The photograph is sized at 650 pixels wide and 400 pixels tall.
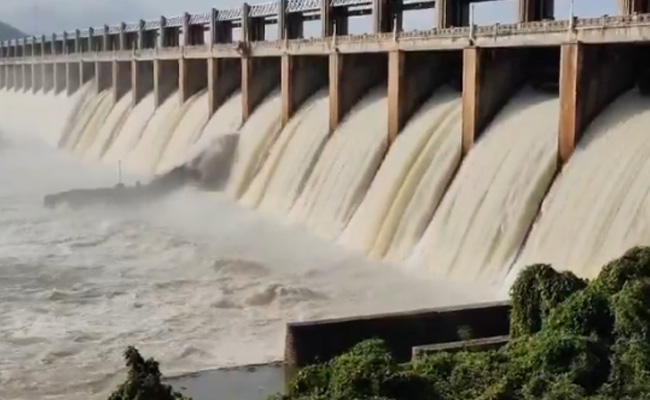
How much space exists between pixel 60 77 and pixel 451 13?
41.1 m

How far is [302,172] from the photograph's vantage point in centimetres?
2653

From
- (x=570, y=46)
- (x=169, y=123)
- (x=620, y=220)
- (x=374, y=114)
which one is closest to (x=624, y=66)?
(x=570, y=46)

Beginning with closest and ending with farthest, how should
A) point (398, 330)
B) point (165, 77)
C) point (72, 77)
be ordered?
point (398, 330) → point (165, 77) → point (72, 77)

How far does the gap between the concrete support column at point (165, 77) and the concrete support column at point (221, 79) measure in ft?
19.6

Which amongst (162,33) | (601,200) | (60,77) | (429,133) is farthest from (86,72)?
(601,200)

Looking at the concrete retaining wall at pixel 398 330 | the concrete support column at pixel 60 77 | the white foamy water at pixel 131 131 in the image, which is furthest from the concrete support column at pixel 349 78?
the concrete support column at pixel 60 77

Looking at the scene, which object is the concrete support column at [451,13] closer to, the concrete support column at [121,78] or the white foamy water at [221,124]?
the white foamy water at [221,124]

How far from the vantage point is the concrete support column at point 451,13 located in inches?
981

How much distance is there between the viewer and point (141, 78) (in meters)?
45.5

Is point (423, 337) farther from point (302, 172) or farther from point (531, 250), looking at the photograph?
point (302, 172)

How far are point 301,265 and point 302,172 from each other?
543 centimetres

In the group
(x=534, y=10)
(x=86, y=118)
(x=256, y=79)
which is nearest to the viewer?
(x=534, y=10)

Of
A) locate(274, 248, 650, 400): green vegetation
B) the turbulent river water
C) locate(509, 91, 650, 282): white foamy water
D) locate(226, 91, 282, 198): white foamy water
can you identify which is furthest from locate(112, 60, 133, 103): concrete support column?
locate(274, 248, 650, 400): green vegetation

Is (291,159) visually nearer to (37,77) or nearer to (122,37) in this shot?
(122,37)
